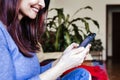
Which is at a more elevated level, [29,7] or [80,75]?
[29,7]

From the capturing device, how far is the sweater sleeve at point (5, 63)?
0.68 meters

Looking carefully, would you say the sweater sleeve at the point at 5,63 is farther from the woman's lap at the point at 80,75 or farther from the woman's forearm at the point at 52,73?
the woman's lap at the point at 80,75

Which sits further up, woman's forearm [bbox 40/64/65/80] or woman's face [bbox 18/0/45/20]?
woman's face [bbox 18/0/45/20]

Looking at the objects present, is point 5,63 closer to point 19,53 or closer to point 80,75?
point 19,53

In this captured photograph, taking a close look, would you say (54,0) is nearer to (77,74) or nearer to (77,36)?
(77,36)

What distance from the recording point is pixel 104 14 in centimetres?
715

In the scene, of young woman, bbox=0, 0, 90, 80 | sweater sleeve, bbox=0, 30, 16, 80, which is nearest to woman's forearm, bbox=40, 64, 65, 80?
young woman, bbox=0, 0, 90, 80

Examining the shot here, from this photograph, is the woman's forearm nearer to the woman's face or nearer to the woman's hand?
the woman's hand

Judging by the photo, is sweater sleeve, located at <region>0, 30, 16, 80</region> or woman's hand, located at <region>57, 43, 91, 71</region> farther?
woman's hand, located at <region>57, 43, 91, 71</region>

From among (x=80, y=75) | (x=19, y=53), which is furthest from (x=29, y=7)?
(x=80, y=75)

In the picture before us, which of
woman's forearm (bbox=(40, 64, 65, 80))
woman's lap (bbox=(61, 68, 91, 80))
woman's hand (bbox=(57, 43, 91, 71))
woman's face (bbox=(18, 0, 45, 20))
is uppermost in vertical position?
woman's face (bbox=(18, 0, 45, 20))

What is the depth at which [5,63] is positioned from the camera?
0.68 metres

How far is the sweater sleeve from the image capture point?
2.22ft

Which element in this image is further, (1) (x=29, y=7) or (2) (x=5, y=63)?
(1) (x=29, y=7)
